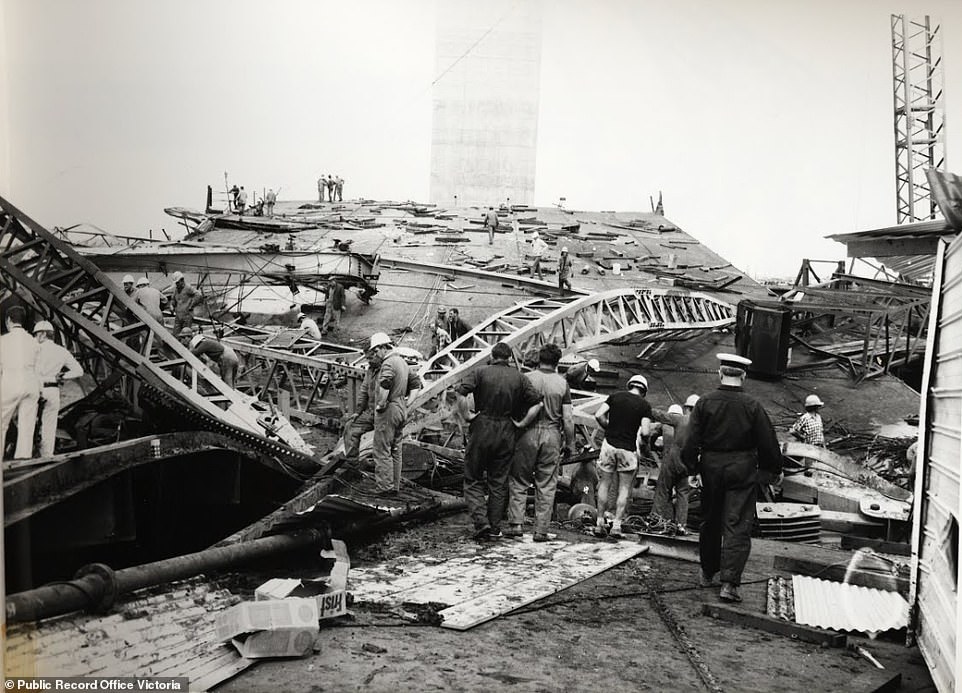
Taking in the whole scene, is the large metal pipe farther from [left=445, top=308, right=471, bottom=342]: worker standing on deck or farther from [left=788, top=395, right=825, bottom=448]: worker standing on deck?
[left=788, top=395, right=825, bottom=448]: worker standing on deck

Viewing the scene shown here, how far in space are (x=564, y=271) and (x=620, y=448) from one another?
168 inches

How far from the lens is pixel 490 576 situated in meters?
A: 5.21

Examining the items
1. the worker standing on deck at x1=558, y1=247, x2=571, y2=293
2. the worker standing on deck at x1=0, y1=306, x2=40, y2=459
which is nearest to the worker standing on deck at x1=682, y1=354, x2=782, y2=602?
the worker standing on deck at x1=0, y1=306, x2=40, y2=459

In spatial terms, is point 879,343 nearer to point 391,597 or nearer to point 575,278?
point 575,278

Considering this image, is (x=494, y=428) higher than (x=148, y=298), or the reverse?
(x=148, y=298)

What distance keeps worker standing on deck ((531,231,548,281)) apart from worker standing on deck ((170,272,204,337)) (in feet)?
14.7

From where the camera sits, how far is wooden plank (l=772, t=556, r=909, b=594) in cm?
517

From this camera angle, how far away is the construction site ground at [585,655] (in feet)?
12.4

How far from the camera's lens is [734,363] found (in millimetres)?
5285

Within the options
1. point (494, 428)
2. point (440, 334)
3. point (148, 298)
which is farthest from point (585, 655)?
point (440, 334)

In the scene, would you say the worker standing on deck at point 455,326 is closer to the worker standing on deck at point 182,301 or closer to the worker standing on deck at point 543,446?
the worker standing on deck at point 182,301

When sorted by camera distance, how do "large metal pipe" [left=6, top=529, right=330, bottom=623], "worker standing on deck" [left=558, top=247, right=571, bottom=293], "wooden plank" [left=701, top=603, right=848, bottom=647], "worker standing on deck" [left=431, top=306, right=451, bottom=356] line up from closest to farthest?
"large metal pipe" [left=6, top=529, right=330, bottom=623] → "wooden plank" [left=701, top=603, right=848, bottom=647] → "worker standing on deck" [left=431, top=306, right=451, bottom=356] → "worker standing on deck" [left=558, top=247, right=571, bottom=293]

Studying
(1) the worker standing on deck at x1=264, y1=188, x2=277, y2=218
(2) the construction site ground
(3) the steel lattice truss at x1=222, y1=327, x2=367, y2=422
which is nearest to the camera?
(2) the construction site ground

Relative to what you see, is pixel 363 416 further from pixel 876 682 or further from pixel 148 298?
pixel 876 682
